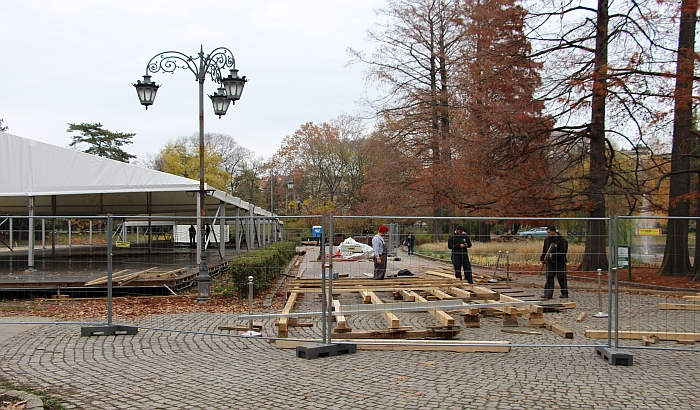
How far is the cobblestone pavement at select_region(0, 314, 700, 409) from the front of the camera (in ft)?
19.2

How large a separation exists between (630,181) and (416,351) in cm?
1569

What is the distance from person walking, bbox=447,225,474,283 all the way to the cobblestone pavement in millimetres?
2378

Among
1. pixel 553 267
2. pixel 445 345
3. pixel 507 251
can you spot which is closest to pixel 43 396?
pixel 445 345

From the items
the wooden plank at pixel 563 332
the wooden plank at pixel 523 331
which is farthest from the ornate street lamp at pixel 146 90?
the wooden plank at pixel 563 332

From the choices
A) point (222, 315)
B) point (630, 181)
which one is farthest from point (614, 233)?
point (630, 181)

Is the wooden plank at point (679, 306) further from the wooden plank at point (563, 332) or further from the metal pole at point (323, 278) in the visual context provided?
the metal pole at point (323, 278)

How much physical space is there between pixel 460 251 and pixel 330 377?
15.8 ft

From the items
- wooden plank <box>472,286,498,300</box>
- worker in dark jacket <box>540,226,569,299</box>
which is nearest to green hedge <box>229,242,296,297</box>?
wooden plank <box>472,286,498,300</box>

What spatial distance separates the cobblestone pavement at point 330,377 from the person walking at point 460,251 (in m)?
2.38

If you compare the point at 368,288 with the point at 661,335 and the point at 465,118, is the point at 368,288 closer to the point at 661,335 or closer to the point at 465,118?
the point at 661,335

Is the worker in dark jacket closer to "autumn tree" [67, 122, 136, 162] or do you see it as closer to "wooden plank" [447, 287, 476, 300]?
"wooden plank" [447, 287, 476, 300]

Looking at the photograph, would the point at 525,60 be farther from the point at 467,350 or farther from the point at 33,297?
the point at 33,297

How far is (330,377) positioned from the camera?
676 centimetres

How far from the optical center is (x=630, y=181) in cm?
2086
